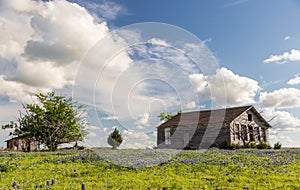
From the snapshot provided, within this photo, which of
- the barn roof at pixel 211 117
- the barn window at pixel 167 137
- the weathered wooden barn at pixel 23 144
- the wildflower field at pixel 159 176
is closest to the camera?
the wildflower field at pixel 159 176

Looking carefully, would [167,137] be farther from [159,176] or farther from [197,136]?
[159,176]

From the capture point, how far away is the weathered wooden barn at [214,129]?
1713 inches

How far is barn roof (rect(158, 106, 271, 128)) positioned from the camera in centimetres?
4469

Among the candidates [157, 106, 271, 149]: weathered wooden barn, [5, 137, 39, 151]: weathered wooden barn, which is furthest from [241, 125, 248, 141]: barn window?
[5, 137, 39, 151]: weathered wooden barn

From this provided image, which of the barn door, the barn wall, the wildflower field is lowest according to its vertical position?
the wildflower field

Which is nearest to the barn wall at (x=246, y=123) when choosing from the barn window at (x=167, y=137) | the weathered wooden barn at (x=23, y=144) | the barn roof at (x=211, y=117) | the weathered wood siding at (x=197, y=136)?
the barn roof at (x=211, y=117)

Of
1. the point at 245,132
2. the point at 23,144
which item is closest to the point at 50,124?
the point at 23,144

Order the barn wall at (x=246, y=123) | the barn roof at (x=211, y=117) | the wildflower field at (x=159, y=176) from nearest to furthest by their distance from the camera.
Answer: the wildflower field at (x=159, y=176), the barn wall at (x=246, y=123), the barn roof at (x=211, y=117)

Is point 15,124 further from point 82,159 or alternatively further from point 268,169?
point 268,169

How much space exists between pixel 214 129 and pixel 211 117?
2.71m

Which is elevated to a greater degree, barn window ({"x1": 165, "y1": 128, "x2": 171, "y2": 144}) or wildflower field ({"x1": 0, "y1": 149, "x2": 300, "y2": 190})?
barn window ({"x1": 165, "y1": 128, "x2": 171, "y2": 144})

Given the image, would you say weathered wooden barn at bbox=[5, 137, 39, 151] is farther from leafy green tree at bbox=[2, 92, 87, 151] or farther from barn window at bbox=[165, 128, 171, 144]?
barn window at bbox=[165, 128, 171, 144]

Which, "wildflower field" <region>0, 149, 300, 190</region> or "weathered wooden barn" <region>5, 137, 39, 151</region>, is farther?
"weathered wooden barn" <region>5, 137, 39, 151</region>

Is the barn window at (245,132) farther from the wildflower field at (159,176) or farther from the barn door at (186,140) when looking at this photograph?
the wildflower field at (159,176)
